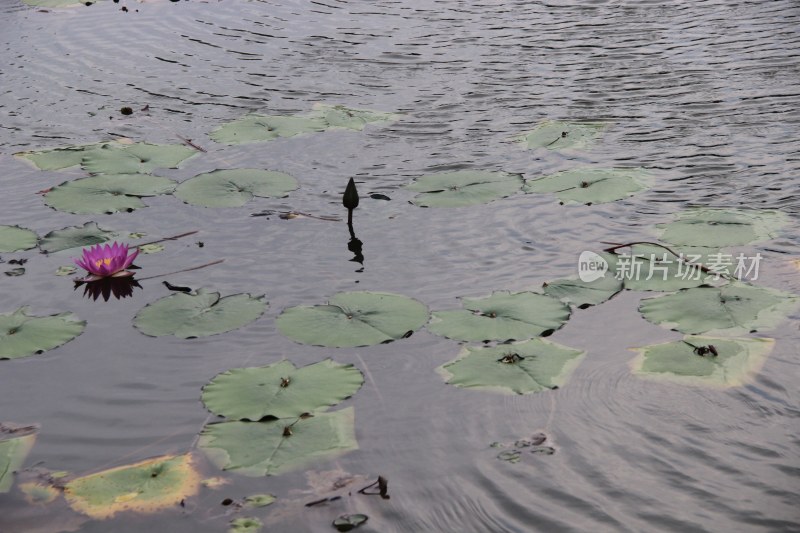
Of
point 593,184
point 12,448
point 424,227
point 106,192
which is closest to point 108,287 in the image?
point 106,192

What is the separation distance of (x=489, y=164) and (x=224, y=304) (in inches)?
65.3

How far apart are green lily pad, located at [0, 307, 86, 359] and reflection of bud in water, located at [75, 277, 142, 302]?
0.19 m

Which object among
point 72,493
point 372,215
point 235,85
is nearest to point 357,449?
point 72,493

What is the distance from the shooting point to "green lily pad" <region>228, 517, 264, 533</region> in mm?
2260

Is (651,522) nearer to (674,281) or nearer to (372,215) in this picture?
(674,281)

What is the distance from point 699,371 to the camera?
9.15ft

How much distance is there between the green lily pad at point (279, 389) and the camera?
263cm

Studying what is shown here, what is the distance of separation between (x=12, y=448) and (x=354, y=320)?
1113mm

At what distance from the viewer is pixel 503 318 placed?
3.08m

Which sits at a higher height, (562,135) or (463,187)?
(562,135)

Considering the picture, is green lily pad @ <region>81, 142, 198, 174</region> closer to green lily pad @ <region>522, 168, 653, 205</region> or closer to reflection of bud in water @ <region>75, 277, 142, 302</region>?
reflection of bud in water @ <region>75, 277, 142, 302</region>

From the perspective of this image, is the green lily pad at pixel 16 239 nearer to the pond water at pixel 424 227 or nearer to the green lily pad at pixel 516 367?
the pond water at pixel 424 227

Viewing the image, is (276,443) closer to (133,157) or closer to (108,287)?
(108,287)

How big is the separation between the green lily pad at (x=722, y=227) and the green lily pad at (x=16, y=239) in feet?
8.30
